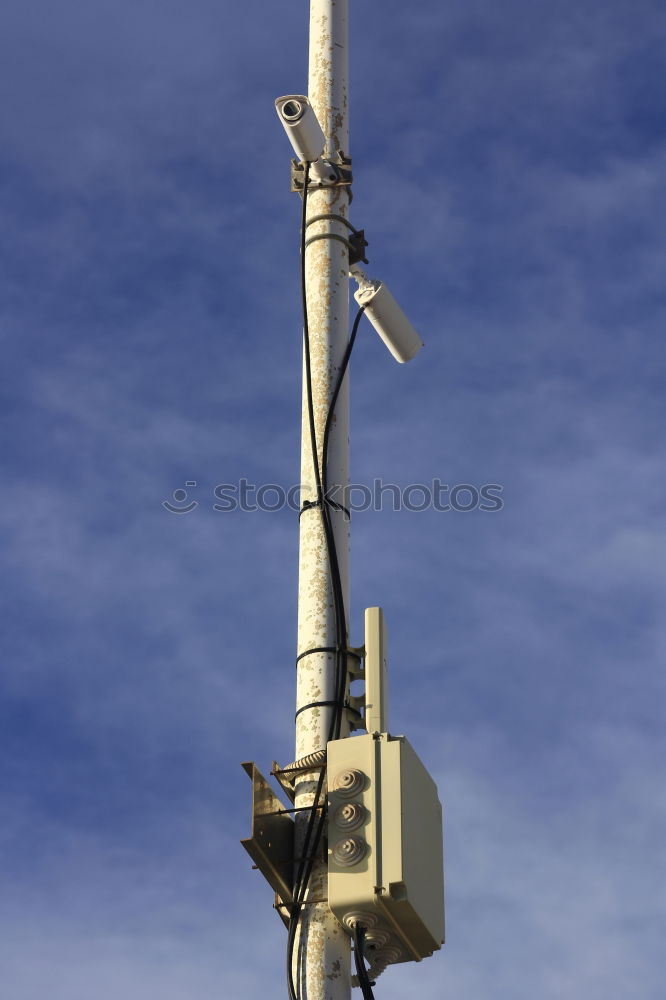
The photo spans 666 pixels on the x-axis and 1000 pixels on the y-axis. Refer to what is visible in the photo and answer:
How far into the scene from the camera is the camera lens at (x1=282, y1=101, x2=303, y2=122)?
14.7 m

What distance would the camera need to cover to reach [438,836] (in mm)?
12516

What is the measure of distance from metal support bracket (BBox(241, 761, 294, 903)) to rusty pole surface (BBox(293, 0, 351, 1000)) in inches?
5.1

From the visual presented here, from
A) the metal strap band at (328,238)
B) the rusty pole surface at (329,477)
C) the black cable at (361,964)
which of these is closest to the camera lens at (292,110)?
the rusty pole surface at (329,477)

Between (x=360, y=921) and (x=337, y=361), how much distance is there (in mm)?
5200

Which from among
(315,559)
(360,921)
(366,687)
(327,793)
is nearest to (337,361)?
(315,559)

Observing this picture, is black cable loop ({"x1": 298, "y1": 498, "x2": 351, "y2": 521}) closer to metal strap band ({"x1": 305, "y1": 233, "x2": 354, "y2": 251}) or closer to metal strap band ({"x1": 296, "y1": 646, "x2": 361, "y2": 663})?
metal strap band ({"x1": 296, "y1": 646, "x2": 361, "y2": 663})

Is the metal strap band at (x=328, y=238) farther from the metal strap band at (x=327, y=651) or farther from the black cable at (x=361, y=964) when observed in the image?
the black cable at (x=361, y=964)

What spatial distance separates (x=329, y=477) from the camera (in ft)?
46.0

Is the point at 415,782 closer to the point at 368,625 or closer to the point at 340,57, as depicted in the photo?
the point at 368,625

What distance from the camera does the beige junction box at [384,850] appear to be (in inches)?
456

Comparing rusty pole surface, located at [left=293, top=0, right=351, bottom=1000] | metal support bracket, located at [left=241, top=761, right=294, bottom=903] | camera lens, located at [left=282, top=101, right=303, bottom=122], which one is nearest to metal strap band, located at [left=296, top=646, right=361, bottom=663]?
rusty pole surface, located at [left=293, top=0, right=351, bottom=1000]

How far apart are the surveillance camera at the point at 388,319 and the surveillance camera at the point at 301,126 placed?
1.18m

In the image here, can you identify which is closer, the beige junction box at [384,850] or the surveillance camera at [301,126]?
the beige junction box at [384,850]

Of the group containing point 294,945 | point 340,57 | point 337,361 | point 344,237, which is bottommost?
point 294,945
